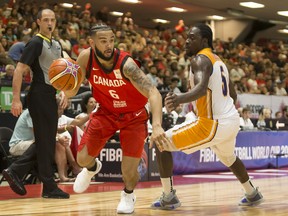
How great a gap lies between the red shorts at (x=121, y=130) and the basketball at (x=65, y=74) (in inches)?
17.8

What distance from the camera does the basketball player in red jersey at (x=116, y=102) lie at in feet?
17.7

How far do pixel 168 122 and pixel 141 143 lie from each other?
5628mm

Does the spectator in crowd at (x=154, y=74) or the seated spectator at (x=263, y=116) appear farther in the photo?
the spectator in crowd at (x=154, y=74)

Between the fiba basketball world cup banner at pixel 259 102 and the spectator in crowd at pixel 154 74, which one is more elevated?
the spectator in crowd at pixel 154 74

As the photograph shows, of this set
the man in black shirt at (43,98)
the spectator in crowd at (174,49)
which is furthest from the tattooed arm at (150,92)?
the spectator in crowd at (174,49)

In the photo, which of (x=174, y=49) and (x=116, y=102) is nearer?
(x=116, y=102)

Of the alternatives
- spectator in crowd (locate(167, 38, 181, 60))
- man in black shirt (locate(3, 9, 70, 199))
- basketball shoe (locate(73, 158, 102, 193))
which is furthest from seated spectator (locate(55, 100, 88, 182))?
spectator in crowd (locate(167, 38, 181, 60))

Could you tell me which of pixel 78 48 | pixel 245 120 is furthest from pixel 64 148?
pixel 78 48

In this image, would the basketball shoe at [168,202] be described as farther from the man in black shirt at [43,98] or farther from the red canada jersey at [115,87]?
the man in black shirt at [43,98]

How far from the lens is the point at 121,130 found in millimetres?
5680

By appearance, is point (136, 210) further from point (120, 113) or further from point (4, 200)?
point (4, 200)

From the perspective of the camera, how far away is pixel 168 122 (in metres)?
11.3

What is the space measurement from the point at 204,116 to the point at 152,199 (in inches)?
60.9

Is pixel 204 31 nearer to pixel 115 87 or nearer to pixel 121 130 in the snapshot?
pixel 115 87
